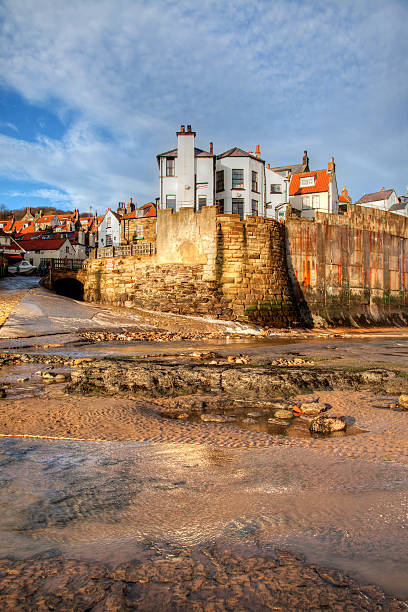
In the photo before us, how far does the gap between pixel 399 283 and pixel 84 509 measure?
32.0 metres

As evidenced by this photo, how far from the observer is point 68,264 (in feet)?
100

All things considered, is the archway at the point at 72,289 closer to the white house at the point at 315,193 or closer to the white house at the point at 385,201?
the white house at the point at 315,193

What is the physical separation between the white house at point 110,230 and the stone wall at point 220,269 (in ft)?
84.9

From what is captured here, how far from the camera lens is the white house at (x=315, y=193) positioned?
123ft

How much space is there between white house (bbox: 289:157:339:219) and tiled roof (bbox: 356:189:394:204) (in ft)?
57.8

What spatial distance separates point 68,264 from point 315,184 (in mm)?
22830

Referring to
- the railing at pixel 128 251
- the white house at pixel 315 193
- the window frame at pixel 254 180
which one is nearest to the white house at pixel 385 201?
the white house at pixel 315 193

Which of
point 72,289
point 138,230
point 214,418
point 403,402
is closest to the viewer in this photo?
point 214,418

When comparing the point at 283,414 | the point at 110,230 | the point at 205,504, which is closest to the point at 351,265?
the point at 283,414

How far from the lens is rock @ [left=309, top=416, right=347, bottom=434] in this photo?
14.3ft

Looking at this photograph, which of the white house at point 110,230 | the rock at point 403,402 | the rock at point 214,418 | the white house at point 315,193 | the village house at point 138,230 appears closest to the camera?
the rock at point 214,418

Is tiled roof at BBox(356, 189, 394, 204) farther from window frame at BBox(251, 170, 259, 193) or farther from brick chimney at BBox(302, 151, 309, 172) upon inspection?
window frame at BBox(251, 170, 259, 193)

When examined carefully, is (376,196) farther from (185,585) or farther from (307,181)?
(185,585)

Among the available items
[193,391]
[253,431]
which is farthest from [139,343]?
[253,431]
